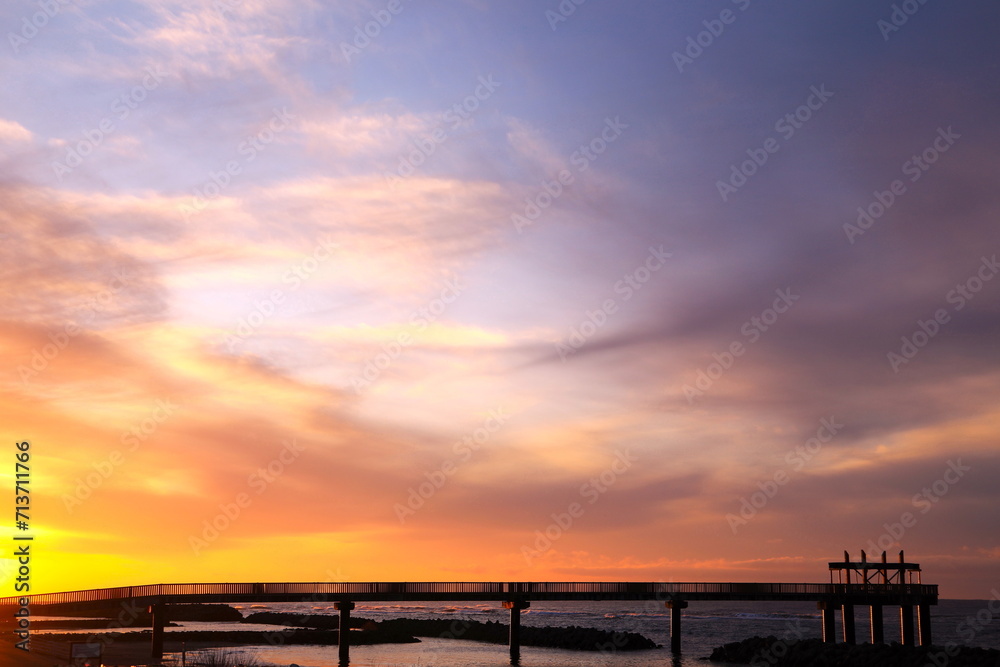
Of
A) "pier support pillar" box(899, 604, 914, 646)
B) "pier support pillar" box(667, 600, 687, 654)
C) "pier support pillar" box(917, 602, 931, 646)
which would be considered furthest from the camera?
"pier support pillar" box(667, 600, 687, 654)

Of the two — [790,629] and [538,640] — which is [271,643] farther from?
[790,629]

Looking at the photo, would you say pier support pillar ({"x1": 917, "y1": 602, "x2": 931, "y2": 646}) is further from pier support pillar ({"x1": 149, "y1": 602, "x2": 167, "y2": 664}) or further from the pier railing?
pier support pillar ({"x1": 149, "y1": 602, "x2": 167, "y2": 664})

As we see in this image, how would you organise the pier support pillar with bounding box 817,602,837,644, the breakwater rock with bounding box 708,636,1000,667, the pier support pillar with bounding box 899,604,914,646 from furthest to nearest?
the pier support pillar with bounding box 817,602,837,644 < the pier support pillar with bounding box 899,604,914,646 < the breakwater rock with bounding box 708,636,1000,667

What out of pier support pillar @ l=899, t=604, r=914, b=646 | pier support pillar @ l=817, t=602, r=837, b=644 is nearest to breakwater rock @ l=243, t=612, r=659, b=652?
pier support pillar @ l=817, t=602, r=837, b=644

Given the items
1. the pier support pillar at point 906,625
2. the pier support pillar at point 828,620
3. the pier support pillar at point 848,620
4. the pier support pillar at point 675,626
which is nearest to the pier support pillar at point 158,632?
the pier support pillar at point 675,626

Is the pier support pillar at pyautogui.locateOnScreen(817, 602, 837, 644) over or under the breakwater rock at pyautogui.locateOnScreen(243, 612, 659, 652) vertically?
→ over

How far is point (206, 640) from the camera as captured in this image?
95.1 meters

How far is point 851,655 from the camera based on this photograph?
217ft

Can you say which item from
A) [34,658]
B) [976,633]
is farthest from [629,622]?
[34,658]

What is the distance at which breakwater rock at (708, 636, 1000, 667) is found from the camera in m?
59.7

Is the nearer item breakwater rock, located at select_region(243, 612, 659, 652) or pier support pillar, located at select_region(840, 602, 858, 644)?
pier support pillar, located at select_region(840, 602, 858, 644)

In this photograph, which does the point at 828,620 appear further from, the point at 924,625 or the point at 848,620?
the point at 924,625

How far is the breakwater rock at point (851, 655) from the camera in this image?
5972cm

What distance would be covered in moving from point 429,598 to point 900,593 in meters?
38.1
